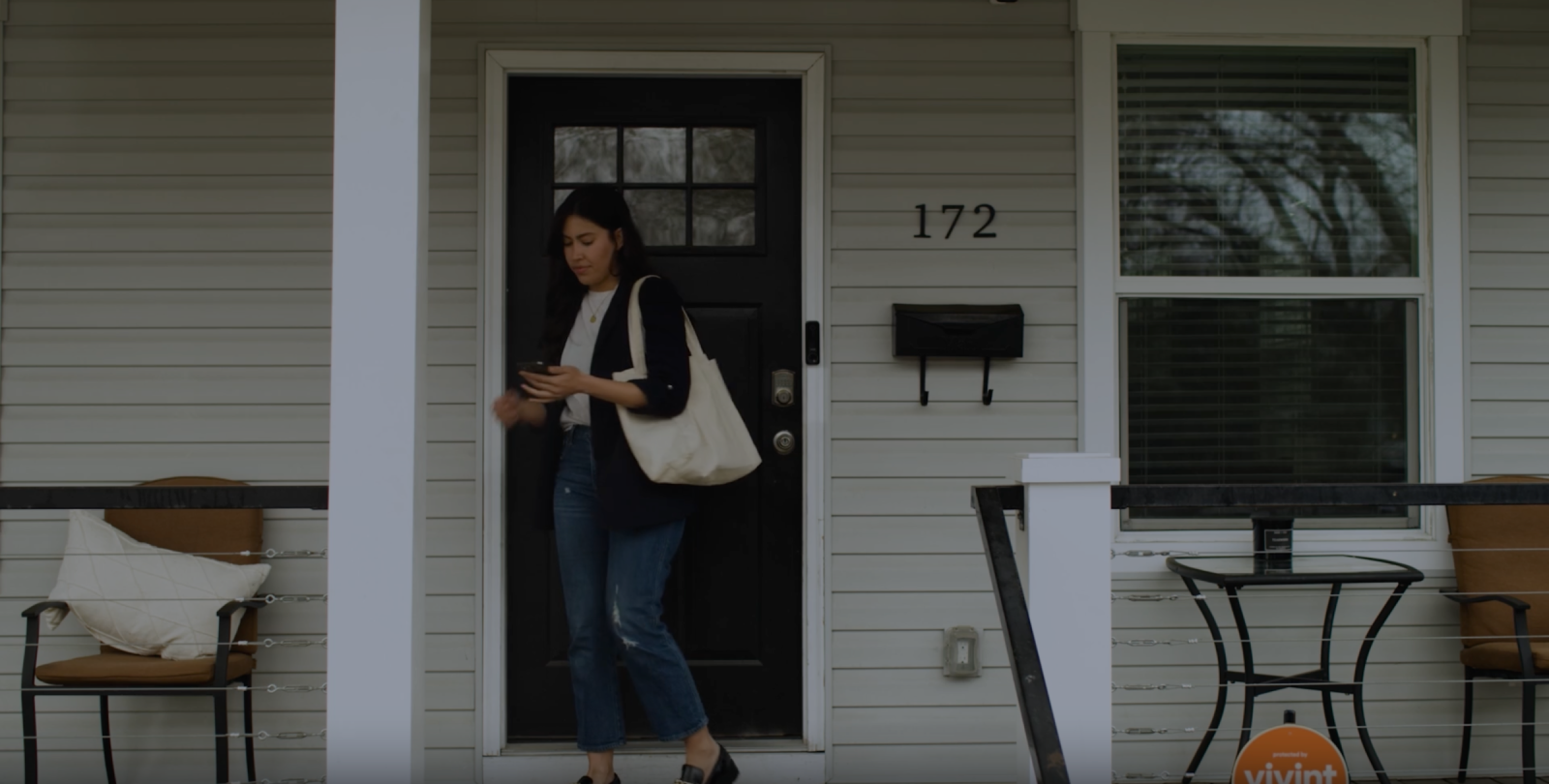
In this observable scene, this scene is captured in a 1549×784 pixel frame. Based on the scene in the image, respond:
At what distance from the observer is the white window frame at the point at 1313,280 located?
3.15 meters

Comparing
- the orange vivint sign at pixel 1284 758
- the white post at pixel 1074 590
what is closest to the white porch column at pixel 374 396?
the white post at pixel 1074 590

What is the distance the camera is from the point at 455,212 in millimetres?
3096

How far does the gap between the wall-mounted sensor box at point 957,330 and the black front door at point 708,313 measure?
0.31 m

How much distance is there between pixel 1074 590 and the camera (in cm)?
203

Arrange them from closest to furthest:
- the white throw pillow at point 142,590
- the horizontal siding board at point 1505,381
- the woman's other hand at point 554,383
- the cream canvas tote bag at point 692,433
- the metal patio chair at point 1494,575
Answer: the woman's other hand at point 554,383
the cream canvas tote bag at point 692,433
the white throw pillow at point 142,590
the metal patio chair at point 1494,575
the horizontal siding board at point 1505,381

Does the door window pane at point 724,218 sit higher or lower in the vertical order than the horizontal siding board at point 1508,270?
higher

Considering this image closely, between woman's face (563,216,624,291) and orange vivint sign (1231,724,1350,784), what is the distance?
68.1 inches

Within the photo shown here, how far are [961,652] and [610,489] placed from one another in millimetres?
1138

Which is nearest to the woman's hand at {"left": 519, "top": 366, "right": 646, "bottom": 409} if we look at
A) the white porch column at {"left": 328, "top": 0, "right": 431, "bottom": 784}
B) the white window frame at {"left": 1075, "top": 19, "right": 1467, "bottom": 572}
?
the white porch column at {"left": 328, "top": 0, "right": 431, "bottom": 784}

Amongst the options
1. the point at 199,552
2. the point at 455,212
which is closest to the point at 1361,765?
the point at 455,212

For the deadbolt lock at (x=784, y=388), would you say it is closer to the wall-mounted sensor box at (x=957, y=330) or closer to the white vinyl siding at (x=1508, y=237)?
the wall-mounted sensor box at (x=957, y=330)

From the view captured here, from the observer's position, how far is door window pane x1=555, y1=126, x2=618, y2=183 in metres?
3.18

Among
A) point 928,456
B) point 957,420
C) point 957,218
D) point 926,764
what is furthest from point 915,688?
point 957,218

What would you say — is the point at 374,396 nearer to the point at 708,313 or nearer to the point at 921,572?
the point at 708,313
